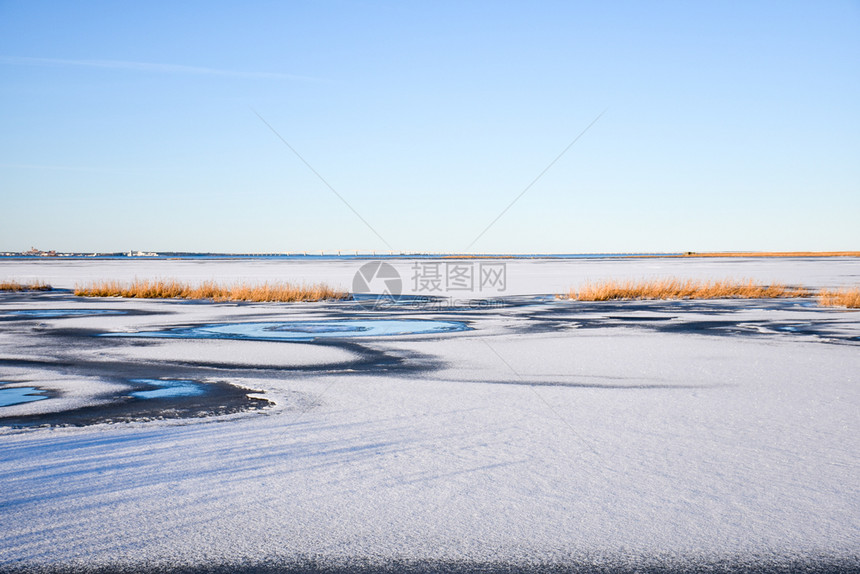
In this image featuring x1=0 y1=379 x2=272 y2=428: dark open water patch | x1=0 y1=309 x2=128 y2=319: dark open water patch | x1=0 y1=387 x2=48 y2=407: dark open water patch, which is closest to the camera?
x1=0 y1=379 x2=272 y2=428: dark open water patch

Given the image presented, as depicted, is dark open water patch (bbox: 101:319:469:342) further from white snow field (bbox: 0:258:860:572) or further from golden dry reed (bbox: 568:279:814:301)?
golden dry reed (bbox: 568:279:814:301)

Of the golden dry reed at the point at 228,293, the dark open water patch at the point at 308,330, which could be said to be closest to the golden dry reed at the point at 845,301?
the dark open water patch at the point at 308,330

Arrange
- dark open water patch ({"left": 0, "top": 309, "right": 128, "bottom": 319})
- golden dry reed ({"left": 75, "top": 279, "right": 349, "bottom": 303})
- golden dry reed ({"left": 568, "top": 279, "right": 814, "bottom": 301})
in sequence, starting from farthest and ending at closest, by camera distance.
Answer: golden dry reed ({"left": 75, "top": 279, "right": 349, "bottom": 303}) < golden dry reed ({"left": 568, "top": 279, "right": 814, "bottom": 301}) < dark open water patch ({"left": 0, "top": 309, "right": 128, "bottom": 319})

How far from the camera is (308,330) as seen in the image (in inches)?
531

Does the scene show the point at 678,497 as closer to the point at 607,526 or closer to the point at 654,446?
the point at 607,526

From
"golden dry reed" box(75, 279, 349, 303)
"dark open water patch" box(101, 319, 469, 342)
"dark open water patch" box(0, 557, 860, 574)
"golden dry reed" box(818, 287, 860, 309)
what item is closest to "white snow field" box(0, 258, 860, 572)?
"dark open water patch" box(0, 557, 860, 574)

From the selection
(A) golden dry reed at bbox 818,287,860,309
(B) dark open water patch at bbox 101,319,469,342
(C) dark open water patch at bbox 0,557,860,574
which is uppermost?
(A) golden dry reed at bbox 818,287,860,309

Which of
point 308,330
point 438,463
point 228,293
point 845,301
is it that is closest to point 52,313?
point 228,293

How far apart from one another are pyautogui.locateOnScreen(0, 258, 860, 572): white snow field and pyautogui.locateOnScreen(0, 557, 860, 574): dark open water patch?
0.04 ft

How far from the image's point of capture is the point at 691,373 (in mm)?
8227

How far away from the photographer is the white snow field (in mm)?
3232

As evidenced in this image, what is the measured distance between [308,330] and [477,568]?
1080 centimetres

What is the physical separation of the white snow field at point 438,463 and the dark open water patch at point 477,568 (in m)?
0.01

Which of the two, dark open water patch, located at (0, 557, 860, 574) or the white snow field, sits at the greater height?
the white snow field
